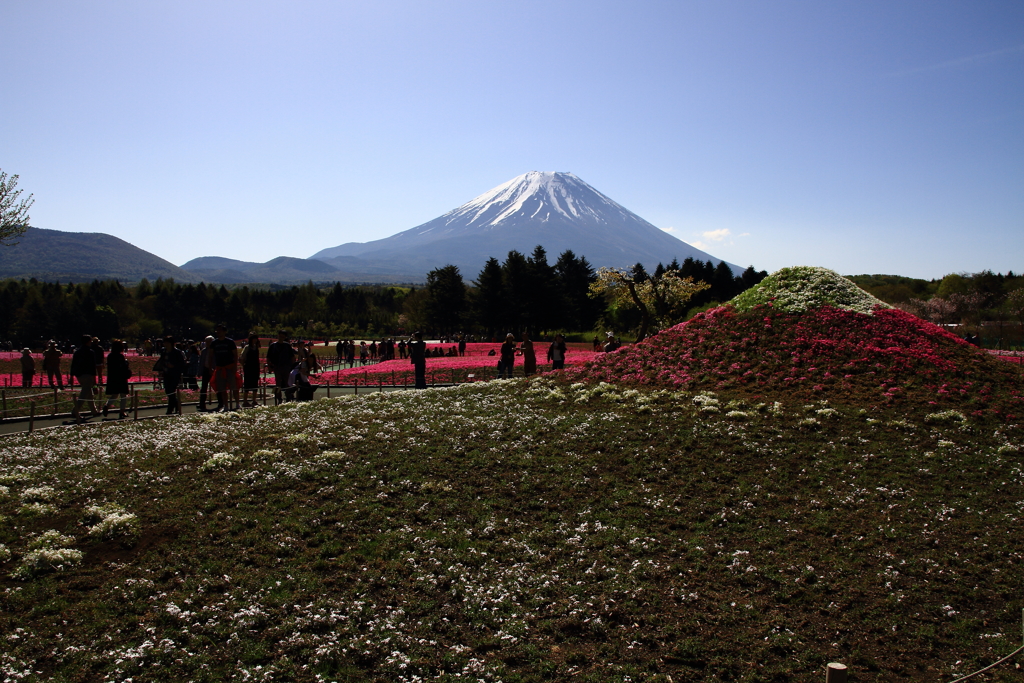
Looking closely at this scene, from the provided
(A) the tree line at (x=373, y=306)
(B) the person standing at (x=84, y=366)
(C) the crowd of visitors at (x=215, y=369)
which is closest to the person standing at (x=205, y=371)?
(C) the crowd of visitors at (x=215, y=369)

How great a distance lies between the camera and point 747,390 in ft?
57.9

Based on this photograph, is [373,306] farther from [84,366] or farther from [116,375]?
[84,366]

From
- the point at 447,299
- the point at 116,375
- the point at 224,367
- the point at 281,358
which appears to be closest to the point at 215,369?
the point at 224,367

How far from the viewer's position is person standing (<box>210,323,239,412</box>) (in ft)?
58.6

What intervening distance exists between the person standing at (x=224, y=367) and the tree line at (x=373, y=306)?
113 ft

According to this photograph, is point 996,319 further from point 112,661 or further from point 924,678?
point 112,661

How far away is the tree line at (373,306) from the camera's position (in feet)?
249

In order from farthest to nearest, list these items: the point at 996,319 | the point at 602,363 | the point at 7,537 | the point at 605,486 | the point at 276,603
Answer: the point at 996,319
the point at 602,363
the point at 605,486
the point at 7,537
the point at 276,603

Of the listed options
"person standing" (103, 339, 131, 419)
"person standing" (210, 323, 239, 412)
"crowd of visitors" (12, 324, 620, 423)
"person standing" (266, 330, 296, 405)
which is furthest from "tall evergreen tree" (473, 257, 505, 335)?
"person standing" (103, 339, 131, 419)

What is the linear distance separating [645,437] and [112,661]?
35.8ft

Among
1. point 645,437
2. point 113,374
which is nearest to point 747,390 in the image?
point 645,437

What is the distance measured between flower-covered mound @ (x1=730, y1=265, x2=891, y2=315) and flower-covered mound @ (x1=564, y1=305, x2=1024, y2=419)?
415mm

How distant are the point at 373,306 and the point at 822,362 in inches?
4943

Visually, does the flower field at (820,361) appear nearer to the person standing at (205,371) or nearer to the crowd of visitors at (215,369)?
the crowd of visitors at (215,369)
